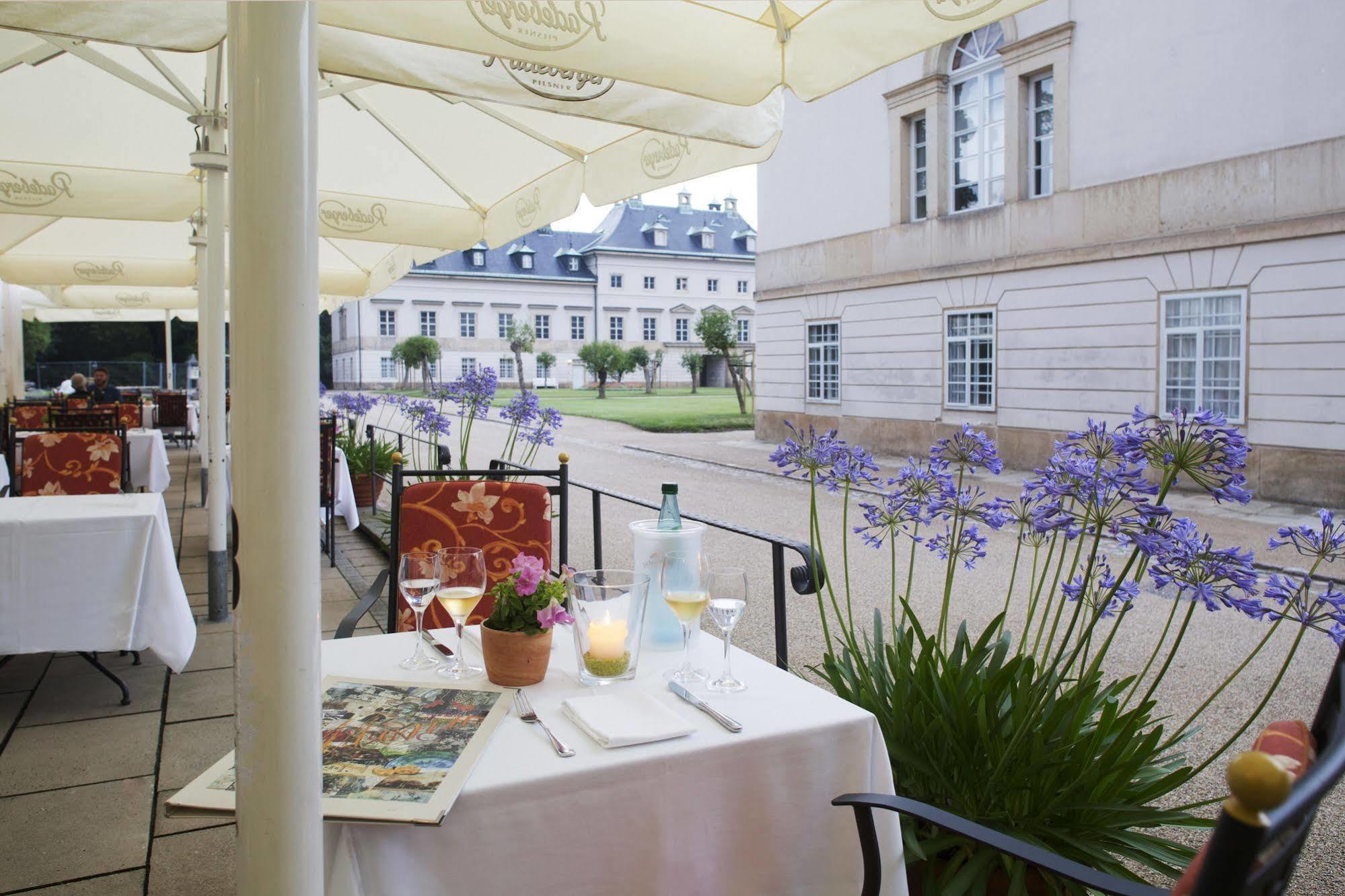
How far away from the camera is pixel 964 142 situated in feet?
48.9

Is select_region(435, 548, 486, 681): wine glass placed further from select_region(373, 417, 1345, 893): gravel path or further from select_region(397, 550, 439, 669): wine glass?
select_region(373, 417, 1345, 893): gravel path

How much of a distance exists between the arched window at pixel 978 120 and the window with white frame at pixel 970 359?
178 cm

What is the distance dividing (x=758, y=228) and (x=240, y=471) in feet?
60.4

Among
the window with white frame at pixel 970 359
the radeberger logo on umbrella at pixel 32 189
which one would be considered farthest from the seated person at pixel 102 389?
the window with white frame at pixel 970 359

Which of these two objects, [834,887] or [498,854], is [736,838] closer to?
[834,887]

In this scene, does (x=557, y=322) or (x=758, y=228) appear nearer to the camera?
(x=758, y=228)

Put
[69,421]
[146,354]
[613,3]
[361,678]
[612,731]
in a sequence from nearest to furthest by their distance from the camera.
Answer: [612,731] < [361,678] < [613,3] < [69,421] < [146,354]

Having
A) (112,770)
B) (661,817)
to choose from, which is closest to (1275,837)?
(661,817)

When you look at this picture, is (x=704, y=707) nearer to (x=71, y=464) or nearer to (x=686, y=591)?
(x=686, y=591)

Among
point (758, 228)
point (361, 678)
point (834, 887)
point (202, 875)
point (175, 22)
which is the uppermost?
point (758, 228)

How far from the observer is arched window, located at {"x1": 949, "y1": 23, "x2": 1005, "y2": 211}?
14.3m

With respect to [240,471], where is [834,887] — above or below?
below

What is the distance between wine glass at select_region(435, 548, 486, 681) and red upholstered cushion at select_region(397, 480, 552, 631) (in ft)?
2.71

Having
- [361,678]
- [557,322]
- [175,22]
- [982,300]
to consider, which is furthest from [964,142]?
→ [557,322]
